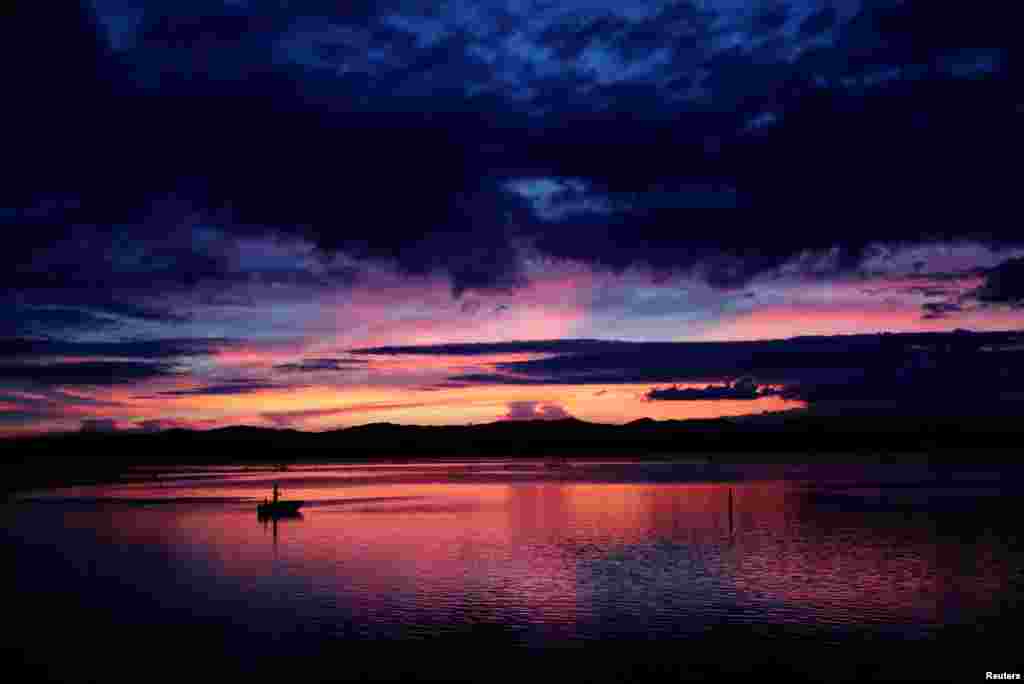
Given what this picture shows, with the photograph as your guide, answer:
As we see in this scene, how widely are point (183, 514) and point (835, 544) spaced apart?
5651cm

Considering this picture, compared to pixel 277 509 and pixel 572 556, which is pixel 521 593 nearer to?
pixel 572 556

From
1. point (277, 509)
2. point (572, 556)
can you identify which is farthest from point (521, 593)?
point (277, 509)

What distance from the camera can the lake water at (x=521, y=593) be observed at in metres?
26.9

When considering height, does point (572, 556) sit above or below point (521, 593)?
below

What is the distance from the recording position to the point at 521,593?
1481 inches

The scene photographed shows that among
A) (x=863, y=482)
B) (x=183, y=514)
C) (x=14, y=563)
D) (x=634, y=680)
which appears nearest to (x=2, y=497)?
(x=183, y=514)

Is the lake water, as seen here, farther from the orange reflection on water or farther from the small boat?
the small boat

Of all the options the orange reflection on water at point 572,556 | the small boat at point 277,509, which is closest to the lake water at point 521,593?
the orange reflection on water at point 572,556

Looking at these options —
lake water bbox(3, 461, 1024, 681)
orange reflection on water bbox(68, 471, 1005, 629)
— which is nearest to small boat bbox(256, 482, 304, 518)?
lake water bbox(3, 461, 1024, 681)

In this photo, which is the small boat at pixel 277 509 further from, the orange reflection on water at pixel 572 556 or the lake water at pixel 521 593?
the orange reflection on water at pixel 572 556

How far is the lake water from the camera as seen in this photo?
88.2ft

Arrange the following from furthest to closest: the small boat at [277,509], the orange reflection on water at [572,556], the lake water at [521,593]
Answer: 1. the small boat at [277,509]
2. the orange reflection on water at [572,556]
3. the lake water at [521,593]

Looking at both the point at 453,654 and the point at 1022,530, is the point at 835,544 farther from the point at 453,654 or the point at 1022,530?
the point at 453,654

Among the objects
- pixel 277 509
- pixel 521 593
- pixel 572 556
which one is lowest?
pixel 572 556
